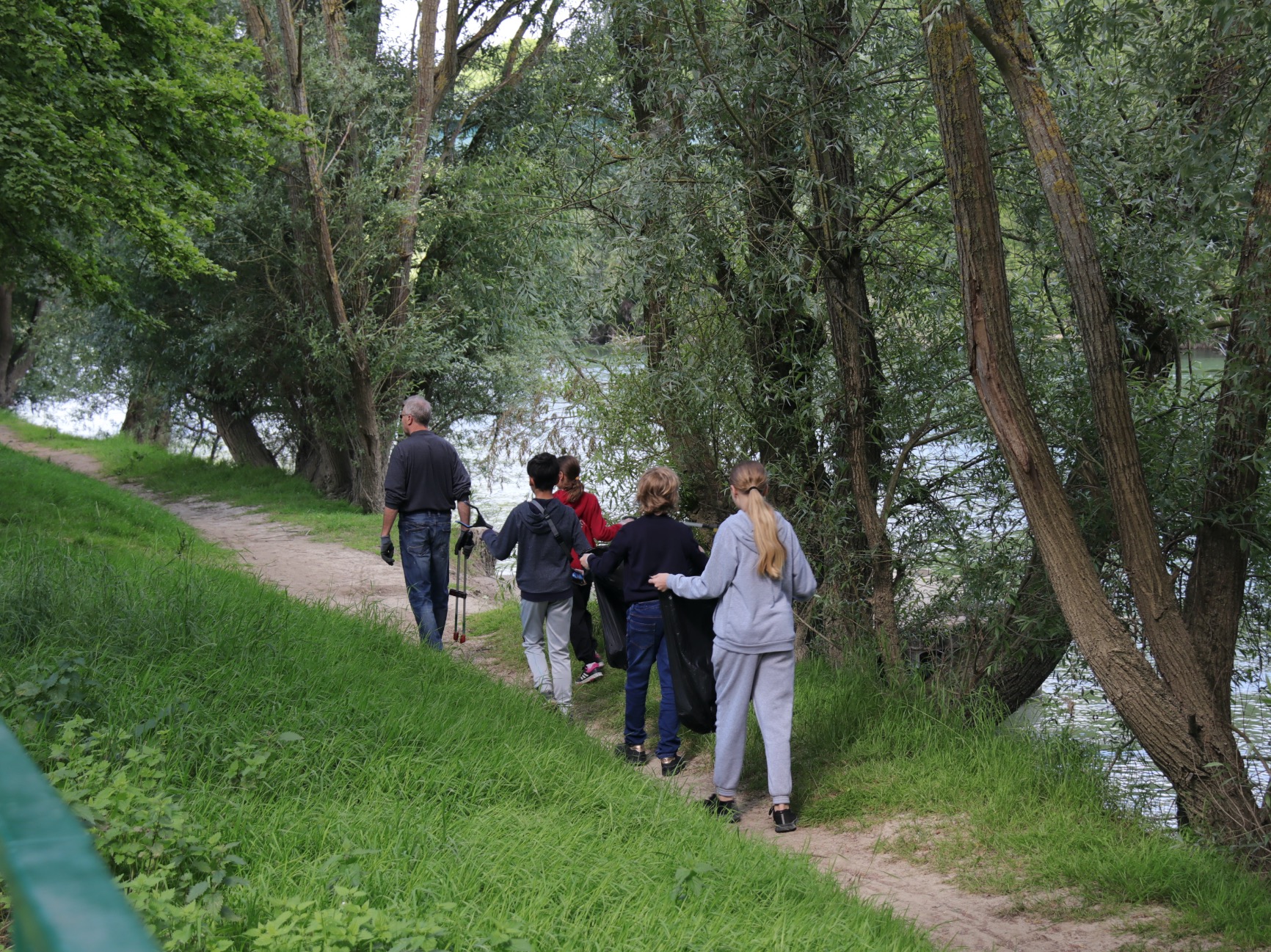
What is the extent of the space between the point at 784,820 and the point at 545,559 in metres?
2.75

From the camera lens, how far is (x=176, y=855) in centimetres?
372

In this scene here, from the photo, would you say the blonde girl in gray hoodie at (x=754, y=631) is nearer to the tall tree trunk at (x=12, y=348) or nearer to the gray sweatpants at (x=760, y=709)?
the gray sweatpants at (x=760, y=709)

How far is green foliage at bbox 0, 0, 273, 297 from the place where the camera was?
34.3 ft

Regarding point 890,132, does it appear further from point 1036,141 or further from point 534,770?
point 534,770

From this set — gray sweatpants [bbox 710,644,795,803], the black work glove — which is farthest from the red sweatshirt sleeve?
gray sweatpants [bbox 710,644,795,803]

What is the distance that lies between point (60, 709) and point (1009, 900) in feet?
14.9

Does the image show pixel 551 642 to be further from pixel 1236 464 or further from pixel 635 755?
pixel 1236 464

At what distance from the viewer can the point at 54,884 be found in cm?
76

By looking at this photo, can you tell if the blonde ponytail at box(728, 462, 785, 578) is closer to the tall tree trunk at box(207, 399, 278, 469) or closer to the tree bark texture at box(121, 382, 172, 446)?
the tall tree trunk at box(207, 399, 278, 469)

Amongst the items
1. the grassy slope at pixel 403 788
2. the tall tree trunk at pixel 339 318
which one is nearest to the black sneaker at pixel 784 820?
the grassy slope at pixel 403 788

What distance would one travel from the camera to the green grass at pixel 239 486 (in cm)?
1945

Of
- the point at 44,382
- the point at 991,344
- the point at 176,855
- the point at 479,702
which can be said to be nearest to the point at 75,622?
the point at 479,702

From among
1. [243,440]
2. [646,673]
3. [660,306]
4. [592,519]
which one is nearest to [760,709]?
[646,673]

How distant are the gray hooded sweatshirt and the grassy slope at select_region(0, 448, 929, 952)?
106 centimetres
